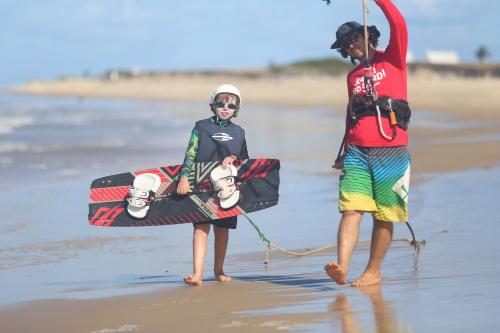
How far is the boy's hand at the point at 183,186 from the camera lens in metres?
6.35

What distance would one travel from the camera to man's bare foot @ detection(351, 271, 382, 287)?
5762 mm

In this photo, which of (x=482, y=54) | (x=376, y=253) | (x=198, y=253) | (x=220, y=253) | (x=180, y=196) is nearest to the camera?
(x=376, y=253)

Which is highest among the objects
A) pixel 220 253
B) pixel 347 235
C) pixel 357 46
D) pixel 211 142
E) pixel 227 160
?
pixel 357 46

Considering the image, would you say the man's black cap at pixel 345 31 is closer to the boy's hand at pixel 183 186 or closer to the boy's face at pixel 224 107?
the boy's face at pixel 224 107

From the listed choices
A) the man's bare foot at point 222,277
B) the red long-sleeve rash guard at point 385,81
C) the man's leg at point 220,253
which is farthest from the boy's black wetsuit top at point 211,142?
the red long-sleeve rash guard at point 385,81

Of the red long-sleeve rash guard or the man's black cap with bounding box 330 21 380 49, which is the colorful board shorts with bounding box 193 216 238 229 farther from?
the man's black cap with bounding box 330 21 380 49

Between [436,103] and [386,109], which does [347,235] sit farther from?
[436,103]

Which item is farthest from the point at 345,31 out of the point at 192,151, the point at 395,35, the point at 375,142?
the point at 192,151

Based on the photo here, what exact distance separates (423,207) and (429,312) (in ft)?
14.0

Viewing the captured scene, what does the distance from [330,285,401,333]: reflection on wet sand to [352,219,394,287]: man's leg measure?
3.1 inches

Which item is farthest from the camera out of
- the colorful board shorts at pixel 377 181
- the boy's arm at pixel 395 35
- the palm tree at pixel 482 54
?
the palm tree at pixel 482 54

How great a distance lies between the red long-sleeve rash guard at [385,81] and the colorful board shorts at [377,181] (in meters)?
0.05

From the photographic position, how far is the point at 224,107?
632 centimetres

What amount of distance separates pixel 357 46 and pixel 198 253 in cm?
161
